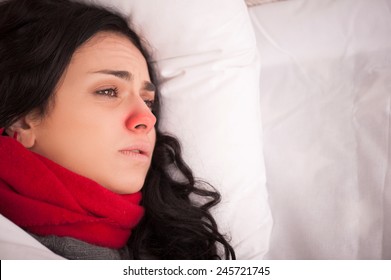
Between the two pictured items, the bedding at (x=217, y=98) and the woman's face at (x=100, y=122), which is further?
the bedding at (x=217, y=98)

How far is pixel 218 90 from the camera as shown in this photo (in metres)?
0.78

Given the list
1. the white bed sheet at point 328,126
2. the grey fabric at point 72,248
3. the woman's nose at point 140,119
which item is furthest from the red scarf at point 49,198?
the white bed sheet at point 328,126

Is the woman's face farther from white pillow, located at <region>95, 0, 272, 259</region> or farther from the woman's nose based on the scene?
white pillow, located at <region>95, 0, 272, 259</region>

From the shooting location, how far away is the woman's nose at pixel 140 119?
679 mm

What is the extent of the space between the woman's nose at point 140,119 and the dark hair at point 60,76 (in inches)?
4.0

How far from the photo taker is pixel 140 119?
68cm

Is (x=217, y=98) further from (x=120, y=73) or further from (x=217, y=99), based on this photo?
(x=120, y=73)

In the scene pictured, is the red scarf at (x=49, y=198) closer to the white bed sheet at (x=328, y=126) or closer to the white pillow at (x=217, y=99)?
the white pillow at (x=217, y=99)

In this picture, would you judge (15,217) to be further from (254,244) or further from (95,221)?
(254,244)

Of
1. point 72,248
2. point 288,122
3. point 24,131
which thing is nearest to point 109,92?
point 24,131

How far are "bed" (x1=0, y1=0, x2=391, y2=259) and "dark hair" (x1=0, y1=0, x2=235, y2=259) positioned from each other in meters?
0.03

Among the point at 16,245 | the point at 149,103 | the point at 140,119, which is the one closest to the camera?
the point at 16,245

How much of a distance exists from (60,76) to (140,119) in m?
0.17
